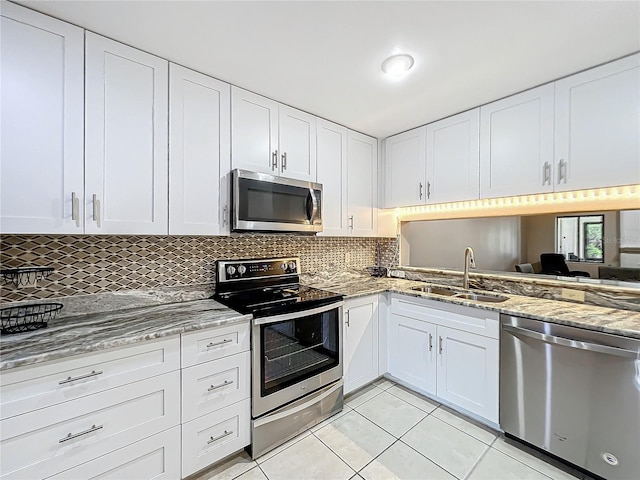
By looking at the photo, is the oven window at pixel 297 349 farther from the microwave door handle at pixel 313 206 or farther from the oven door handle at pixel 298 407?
the microwave door handle at pixel 313 206

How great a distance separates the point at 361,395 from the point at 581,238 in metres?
2.09

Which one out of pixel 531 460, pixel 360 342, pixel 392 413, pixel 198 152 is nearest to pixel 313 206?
pixel 198 152

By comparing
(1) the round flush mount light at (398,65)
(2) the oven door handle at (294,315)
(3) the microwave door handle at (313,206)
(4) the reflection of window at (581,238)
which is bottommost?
(2) the oven door handle at (294,315)

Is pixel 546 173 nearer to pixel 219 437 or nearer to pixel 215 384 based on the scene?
pixel 215 384

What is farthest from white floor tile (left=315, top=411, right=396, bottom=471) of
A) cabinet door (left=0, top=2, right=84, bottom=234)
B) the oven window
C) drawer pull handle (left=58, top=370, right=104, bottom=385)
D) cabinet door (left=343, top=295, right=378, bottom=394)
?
cabinet door (left=0, top=2, right=84, bottom=234)

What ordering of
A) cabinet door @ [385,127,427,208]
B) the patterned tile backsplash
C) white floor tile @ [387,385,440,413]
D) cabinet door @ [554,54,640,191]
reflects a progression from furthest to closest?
1. cabinet door @ [385,127,427,208]
2. white floor tile @ [387,385,440,413]
3. cabinet door @ [554,54,640,191]
4. the patterned tile backsplash

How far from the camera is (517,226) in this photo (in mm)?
2332

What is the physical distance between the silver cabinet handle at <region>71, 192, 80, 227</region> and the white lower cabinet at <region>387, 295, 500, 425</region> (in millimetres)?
2308

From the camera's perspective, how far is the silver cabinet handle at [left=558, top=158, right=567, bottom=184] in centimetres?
189

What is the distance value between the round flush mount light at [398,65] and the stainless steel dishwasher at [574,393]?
1748 millimetres

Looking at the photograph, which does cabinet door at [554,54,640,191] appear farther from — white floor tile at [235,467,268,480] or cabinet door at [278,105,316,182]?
white floor tile at [235,467,268,480]

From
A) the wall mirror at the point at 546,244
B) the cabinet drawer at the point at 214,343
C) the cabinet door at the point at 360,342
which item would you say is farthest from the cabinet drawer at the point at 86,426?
the wall mirror at the point at 546,244

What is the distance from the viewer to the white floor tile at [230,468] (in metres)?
1.58

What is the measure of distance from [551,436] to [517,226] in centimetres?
148
